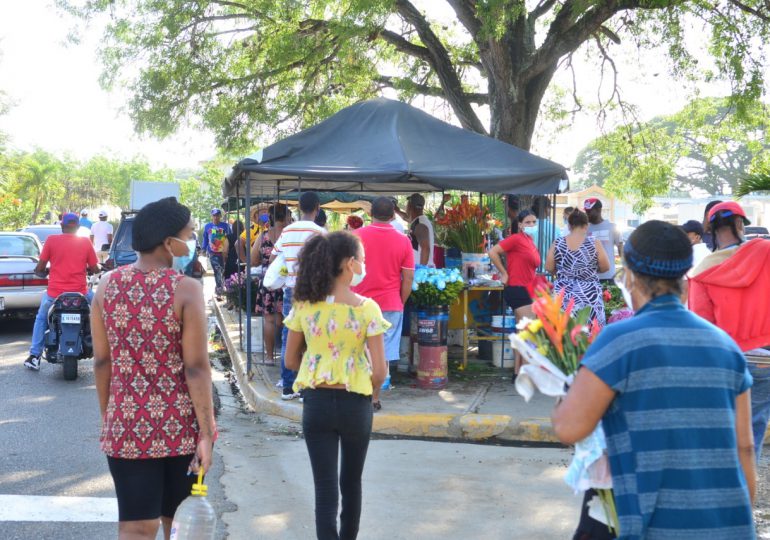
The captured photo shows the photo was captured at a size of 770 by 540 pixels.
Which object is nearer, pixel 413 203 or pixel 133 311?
pixel 133 311

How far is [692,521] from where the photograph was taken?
242cm

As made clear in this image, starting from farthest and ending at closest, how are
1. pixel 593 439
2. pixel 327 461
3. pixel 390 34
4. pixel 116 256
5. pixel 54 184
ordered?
1. pixel 54 184
2. pixel 390 34
3. pixel 116 256
4. pixel 327 461
5. pixel 593 439

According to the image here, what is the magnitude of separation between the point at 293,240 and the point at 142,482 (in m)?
4.80

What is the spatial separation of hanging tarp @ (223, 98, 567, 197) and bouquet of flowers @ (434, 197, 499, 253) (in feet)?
2.31

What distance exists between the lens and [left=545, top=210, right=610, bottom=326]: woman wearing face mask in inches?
327

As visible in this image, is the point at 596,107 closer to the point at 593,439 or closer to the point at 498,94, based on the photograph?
the point at 498,94

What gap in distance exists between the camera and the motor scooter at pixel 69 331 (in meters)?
9.87

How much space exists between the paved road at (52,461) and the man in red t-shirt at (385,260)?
224 cm

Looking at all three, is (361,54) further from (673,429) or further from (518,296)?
(673,429)

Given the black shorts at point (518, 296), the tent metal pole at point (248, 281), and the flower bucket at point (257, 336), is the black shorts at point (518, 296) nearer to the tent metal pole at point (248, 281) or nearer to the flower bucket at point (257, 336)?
the tent metal pole at point (248, 281)

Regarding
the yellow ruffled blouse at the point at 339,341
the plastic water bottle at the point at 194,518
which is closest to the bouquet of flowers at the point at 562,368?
the yellow ruffled blouse at the point at 339,341

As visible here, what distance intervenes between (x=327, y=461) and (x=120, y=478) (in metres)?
0.98

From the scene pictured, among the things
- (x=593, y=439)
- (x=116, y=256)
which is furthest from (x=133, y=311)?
(x=116, y=256)

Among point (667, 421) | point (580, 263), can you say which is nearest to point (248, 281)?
point (580, 263)
